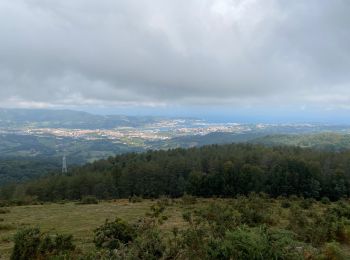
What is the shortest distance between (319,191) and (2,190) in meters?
65.2

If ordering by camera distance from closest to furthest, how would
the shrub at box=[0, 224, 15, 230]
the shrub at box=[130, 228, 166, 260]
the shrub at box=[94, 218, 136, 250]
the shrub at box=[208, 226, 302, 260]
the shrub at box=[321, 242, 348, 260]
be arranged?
the shrub at box=[208, 226, 302, 260], the shrub at box=[130, 228, 166, 260], the shrub at box=[321, 242, 348, 260], the shrub at box=[94, 218, 136, 250], the shrub at box=[0, 224, 15, 230]

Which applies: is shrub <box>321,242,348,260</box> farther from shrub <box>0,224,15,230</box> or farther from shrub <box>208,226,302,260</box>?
shrub <box>0,224,15,230</box>

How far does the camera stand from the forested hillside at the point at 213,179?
212 feet

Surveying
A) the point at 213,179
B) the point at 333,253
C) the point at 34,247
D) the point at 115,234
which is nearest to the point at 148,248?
the point at 115,234

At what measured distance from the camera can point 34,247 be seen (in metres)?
13.5

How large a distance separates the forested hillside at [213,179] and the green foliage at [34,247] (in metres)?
50.5

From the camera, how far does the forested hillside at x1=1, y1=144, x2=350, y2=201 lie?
64750mm

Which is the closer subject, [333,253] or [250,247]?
[250,247]

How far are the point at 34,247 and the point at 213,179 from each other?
5449 cm

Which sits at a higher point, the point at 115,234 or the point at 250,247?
the point at 250,247

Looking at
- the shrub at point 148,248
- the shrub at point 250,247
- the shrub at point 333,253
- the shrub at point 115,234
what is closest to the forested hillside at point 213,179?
the shrub at point 115,234

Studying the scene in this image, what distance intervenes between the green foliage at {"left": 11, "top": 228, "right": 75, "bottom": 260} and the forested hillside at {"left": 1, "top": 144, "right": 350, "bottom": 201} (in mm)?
50469

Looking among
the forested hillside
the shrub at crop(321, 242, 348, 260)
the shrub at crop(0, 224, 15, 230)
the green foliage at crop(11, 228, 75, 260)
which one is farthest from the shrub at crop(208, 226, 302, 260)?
the forested hillside

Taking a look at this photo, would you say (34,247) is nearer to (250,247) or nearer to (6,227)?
(250,247)
